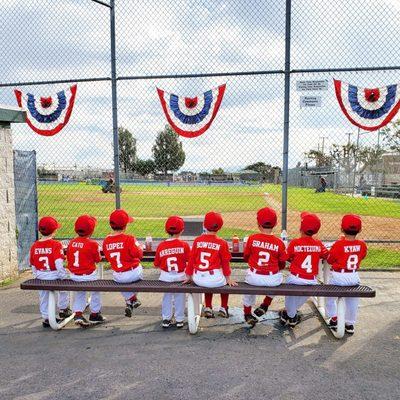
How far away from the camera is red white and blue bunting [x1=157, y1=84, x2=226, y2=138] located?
6.39 meters

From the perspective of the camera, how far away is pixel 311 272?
14.9ft

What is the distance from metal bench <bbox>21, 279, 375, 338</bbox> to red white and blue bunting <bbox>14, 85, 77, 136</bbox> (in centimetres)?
315

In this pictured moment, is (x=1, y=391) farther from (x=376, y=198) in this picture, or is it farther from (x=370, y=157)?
(x=370, y=157)

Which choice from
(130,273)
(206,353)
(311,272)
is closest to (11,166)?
(130,273)

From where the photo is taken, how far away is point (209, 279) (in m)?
4.42

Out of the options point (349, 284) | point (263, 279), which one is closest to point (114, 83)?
point (263, 279)

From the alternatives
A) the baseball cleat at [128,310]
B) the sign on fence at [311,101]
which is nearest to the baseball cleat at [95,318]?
the baseball cleat at [128,310]

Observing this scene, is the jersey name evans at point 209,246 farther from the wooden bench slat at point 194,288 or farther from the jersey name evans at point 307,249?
the jersey name evans at point 307,249

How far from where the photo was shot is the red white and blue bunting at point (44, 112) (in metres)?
6.77

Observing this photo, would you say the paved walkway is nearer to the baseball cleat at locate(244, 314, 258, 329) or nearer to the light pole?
the baseball cleat at locate(244, 314, 258, 329)

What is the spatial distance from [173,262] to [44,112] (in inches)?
156

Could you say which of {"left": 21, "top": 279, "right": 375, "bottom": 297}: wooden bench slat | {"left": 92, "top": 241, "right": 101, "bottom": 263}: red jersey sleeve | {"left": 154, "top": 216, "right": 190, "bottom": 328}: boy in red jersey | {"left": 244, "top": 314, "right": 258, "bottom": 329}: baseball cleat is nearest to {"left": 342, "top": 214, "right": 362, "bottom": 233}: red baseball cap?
{"left": 21, "top": 279, "right": 375, "bottom": 297}: wooden bench slat

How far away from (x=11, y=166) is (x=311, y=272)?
16.8ft

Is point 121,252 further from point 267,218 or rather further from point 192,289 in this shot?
point 267,218
